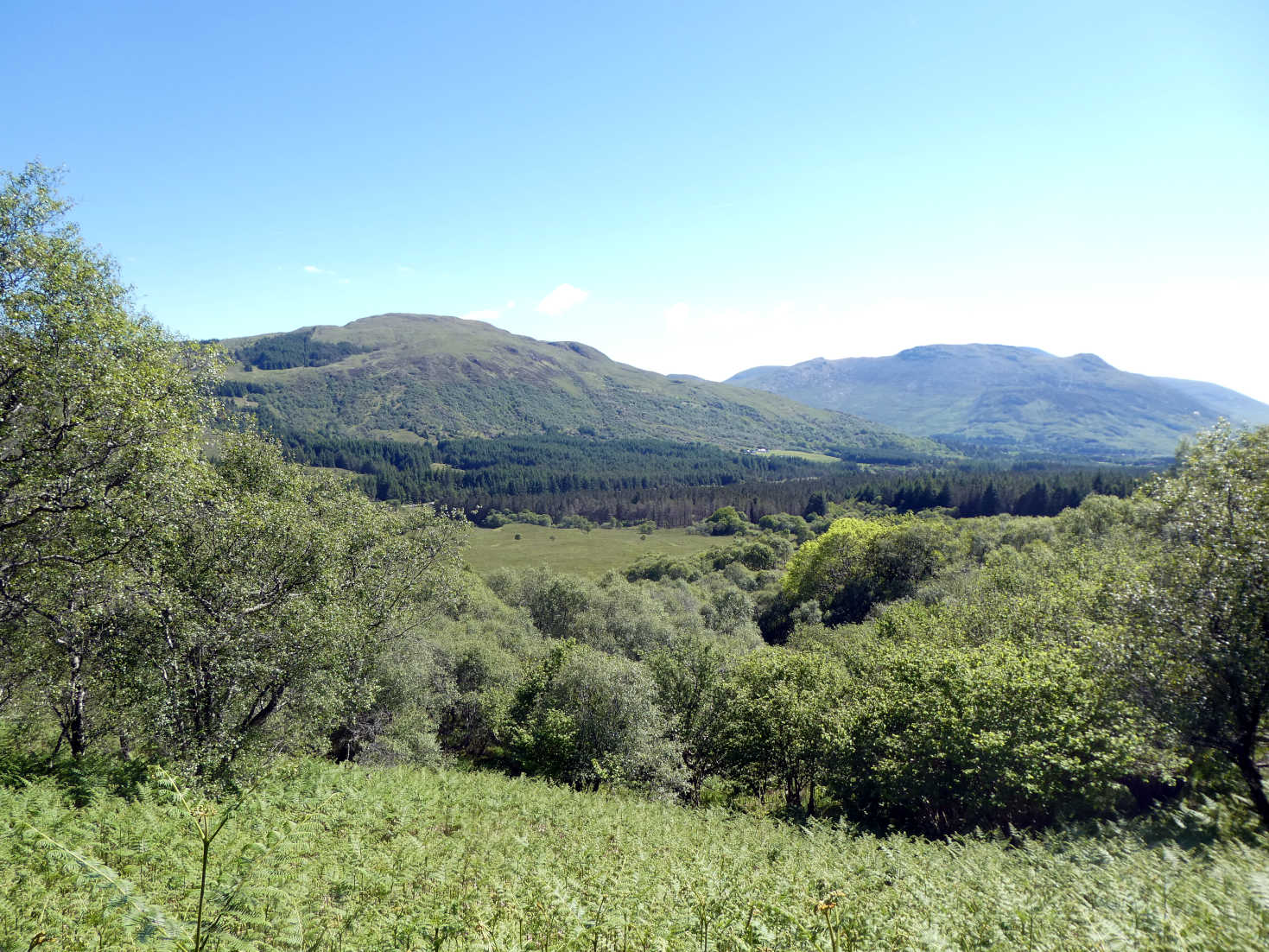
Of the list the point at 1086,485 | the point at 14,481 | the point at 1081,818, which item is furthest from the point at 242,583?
the point at 1086,485

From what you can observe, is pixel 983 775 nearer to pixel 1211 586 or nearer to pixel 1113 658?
pixel 1113 658

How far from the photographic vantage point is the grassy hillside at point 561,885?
7.41 metres

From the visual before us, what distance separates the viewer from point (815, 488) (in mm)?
196250

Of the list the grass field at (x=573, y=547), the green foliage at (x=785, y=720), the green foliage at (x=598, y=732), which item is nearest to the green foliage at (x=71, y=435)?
the green foliage at (x=598, y=732)

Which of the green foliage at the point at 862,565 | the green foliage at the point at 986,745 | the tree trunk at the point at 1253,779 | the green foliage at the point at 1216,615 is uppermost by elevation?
the green foliage at the point at 1216,615

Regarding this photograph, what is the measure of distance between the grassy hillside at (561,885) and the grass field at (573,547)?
314 ft

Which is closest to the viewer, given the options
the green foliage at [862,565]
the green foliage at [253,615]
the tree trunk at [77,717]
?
the green foliage at [253,615]

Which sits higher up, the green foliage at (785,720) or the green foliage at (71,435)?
the green foliage at (71,435)

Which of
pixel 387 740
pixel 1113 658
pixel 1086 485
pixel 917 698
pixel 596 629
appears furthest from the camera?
pixel 1086 485

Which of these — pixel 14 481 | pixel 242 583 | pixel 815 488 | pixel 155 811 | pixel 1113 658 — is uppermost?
pixel 14 481

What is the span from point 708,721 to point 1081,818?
18833mm

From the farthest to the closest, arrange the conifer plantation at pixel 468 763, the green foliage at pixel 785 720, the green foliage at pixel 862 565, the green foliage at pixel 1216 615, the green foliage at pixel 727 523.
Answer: the green foliage at pixel 727 523
the green foliage at pixel 862 565
the green foliage at pixel 785 720
the green foliage at pixel 1216 615
the conifer plantation at pixel 468 763

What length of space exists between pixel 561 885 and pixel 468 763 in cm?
3199

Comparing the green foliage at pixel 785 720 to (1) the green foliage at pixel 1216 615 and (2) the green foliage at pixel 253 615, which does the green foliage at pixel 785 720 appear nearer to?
(1) the green foliage at pixel 1216 615
